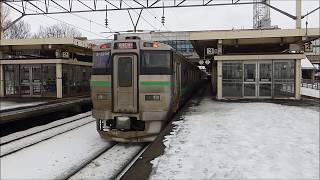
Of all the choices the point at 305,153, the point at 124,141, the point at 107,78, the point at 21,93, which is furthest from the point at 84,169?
the point at 21,93

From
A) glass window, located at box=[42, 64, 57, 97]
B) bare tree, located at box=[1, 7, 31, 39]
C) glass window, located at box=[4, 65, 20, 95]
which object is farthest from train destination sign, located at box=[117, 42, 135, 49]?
bare tree, located at box=[1, 7, 31, 39]

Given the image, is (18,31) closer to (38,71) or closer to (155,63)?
(38,71)

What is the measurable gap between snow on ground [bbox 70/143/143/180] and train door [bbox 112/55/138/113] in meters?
1.11

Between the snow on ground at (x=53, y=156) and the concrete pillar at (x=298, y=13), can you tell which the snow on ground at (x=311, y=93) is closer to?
the concrete pillar at (x=298, y=13)

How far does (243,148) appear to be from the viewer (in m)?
8.23

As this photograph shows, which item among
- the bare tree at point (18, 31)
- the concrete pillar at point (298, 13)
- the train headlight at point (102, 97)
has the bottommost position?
the train headlight at point (102, 97)

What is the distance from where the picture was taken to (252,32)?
18.6m

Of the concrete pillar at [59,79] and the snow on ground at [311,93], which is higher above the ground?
the concrete pillar at [59,79]

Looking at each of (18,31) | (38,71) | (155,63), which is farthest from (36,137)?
(18,31)

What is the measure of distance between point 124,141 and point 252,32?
10.5m

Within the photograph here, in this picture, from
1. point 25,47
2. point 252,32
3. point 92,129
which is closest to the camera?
point 92,129

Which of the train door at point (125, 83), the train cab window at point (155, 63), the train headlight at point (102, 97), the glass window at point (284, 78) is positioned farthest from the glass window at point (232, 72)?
the train headlight at point (102, 97)

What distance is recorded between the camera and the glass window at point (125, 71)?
10.9 metres

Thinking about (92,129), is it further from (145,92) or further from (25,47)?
(25,47)
